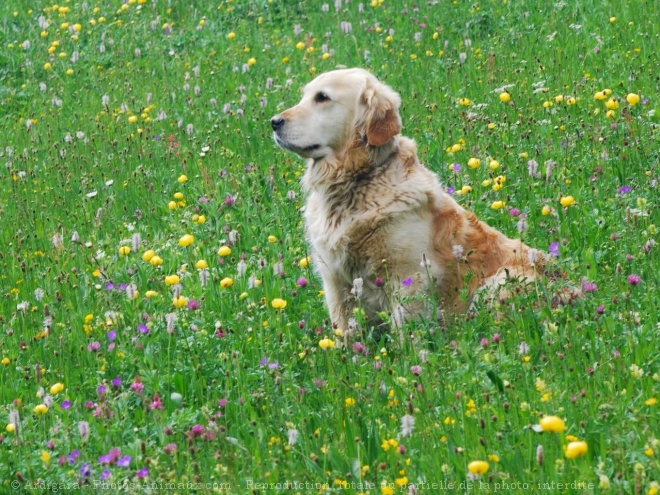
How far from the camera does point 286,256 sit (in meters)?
6.12

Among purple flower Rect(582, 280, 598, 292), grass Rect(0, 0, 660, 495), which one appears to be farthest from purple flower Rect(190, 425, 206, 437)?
purple flower Rect(582, 280, 598, 292)

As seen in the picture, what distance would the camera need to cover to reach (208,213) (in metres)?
6.84

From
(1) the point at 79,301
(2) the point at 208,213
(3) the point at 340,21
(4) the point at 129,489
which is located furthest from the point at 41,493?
(3) the point at 340,21

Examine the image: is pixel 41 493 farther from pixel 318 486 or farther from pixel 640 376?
pixel 640 376

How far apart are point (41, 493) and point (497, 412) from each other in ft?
5.49

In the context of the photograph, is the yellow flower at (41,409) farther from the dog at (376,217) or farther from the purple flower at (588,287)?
the purple flower at (588,287)

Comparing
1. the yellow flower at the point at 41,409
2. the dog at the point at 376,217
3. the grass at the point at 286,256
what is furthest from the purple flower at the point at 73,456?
the dog at the point at 376,217

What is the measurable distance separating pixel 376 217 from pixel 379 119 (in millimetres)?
583

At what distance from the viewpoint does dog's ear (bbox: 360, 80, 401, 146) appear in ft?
18.0

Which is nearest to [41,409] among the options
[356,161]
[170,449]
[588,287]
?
[170,449]

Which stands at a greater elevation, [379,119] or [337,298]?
[379,119]

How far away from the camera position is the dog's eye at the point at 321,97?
570 centimetres

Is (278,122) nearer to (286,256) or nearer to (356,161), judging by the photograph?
(356,161)

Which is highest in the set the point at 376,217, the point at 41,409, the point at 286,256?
the point at 376,217
